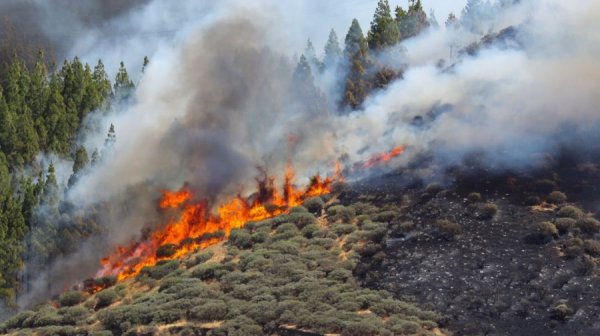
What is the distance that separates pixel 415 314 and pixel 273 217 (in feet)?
66.6

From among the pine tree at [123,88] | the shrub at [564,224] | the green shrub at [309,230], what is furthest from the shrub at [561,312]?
the pine tree at [123,88]

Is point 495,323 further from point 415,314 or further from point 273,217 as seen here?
point 273,217

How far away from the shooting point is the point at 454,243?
5069 centimetres

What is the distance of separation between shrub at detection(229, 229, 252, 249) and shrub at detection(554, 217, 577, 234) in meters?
21.2

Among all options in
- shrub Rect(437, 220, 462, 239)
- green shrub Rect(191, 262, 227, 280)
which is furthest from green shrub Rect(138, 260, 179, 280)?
shrub Rect(437, 220, 462, 239)

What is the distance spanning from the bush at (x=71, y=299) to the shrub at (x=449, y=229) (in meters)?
25.1

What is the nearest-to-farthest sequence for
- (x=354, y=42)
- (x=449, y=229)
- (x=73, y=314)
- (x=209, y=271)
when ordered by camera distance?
(x=73, y=314) → (x=449, y=229) → (x=209, y=271) → (x=354, y=42)

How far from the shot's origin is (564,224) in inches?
1967

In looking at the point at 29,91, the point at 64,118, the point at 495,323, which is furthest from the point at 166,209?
the point at 29,91

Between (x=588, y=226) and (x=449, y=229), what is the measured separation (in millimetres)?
8654

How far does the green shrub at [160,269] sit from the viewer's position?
55.1 metres

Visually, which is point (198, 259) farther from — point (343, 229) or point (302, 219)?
point (343, 229)

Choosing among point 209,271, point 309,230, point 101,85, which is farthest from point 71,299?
point 101,85

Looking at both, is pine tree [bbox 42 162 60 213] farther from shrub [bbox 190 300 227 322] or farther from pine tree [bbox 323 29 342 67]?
pine tree [bbox 323 29 342 67]
